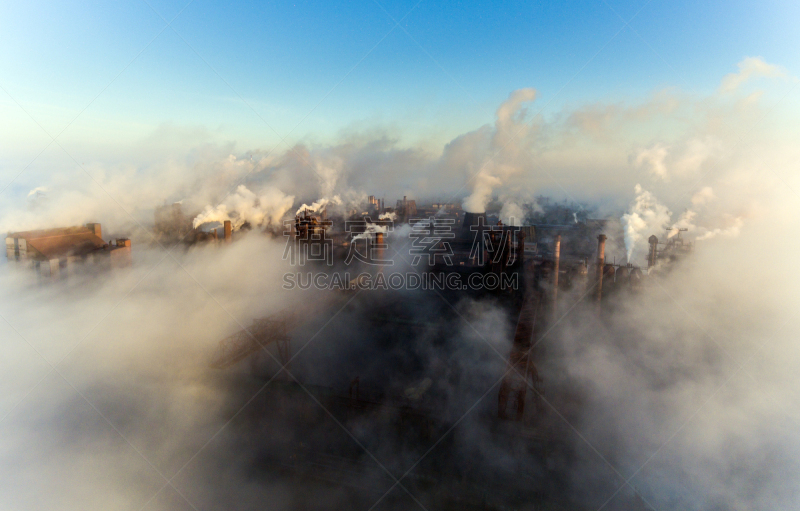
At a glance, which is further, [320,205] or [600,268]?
[320,205]

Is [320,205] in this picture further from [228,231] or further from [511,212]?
[511,212]

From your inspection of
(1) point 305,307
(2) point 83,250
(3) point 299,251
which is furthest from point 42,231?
(3) point 299,251

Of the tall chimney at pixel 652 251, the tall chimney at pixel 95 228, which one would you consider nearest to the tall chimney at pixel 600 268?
the tall chimney at pixel 652 251

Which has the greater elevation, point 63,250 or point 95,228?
point 95,228

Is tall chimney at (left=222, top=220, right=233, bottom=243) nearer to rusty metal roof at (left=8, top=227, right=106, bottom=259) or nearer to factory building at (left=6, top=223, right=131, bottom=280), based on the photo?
factory building at (left=6, top=223, right=131, bottom=280)

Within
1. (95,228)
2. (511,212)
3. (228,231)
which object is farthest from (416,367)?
(511,212)

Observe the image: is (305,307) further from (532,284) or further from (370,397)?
(532,284)

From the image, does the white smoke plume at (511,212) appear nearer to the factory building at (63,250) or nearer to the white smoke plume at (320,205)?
the white smoke plume at (320,205)

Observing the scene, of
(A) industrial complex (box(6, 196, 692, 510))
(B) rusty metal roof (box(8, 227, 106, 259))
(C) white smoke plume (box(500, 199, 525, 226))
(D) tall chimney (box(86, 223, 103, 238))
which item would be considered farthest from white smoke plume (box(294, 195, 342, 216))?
(C) white smoke plume (box(500, 199, 525, 226))
